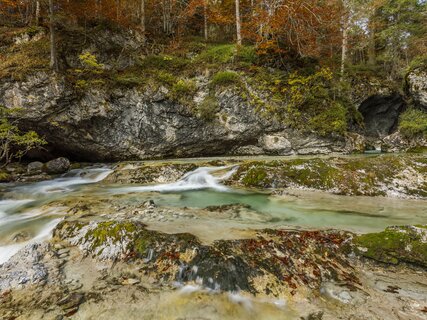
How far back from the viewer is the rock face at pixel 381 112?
16438mm

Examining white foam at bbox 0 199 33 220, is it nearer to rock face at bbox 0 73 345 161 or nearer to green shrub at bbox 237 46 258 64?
rock face at bbox 0 73 345 161

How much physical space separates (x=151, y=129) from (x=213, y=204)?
6.73m

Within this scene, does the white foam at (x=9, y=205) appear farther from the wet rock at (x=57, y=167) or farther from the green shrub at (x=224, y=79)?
the green shrub at (x=224, y=79)

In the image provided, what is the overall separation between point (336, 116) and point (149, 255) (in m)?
11.2

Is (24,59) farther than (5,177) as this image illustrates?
Yes

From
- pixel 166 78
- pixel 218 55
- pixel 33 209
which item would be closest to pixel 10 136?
pixel 33 209

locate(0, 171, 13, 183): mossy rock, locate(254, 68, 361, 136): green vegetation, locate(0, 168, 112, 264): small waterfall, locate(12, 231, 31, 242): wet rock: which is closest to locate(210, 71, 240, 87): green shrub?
locate(254, 68, 361, 136): green vegetation

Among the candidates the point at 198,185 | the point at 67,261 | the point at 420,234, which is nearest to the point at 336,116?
the point at 198,185

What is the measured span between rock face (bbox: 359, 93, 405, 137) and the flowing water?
1334cm

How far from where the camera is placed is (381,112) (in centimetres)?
1731

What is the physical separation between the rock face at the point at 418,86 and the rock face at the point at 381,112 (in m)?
2.10

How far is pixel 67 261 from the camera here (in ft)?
10.6

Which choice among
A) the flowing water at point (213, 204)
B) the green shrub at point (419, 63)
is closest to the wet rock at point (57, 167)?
the flowing water at point (213, 204)

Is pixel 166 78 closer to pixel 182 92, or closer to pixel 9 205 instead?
pixel 182 92
